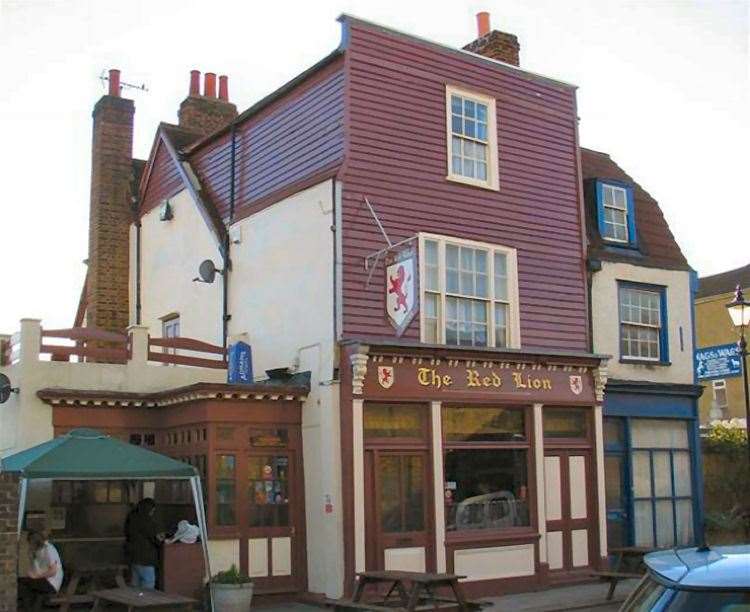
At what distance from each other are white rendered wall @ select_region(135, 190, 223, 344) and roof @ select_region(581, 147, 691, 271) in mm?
7456

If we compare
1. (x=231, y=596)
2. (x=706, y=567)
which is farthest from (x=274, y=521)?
(x=706, y=567)

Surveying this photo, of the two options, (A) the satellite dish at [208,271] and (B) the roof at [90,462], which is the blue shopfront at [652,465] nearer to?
(A) the satellite dish at [208,271]

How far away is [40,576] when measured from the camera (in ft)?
44.9

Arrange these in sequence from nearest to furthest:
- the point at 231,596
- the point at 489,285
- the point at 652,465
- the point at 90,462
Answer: the point at 90,462 < the point at 231,596 < the point at 489,285 < the point at 652,465

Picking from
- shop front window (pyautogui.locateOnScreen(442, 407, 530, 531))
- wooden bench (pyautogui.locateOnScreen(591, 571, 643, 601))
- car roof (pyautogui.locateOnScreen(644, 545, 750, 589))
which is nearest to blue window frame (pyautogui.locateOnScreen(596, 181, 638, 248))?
shop front window (pyautogui.locateOnScreen(442, 407, 530, 531))

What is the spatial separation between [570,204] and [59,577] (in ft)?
37.2

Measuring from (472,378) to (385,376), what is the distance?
1.78 meters

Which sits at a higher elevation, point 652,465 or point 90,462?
point 90,462

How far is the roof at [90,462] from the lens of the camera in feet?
43.6

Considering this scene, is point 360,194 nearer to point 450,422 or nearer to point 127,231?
point 450,422

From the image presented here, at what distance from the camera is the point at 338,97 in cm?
1695

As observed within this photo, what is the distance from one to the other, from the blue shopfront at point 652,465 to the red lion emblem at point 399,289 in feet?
18.3

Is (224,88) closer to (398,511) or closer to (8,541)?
(398,511)

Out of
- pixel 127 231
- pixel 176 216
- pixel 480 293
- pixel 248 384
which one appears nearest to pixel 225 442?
pixel 248 384
